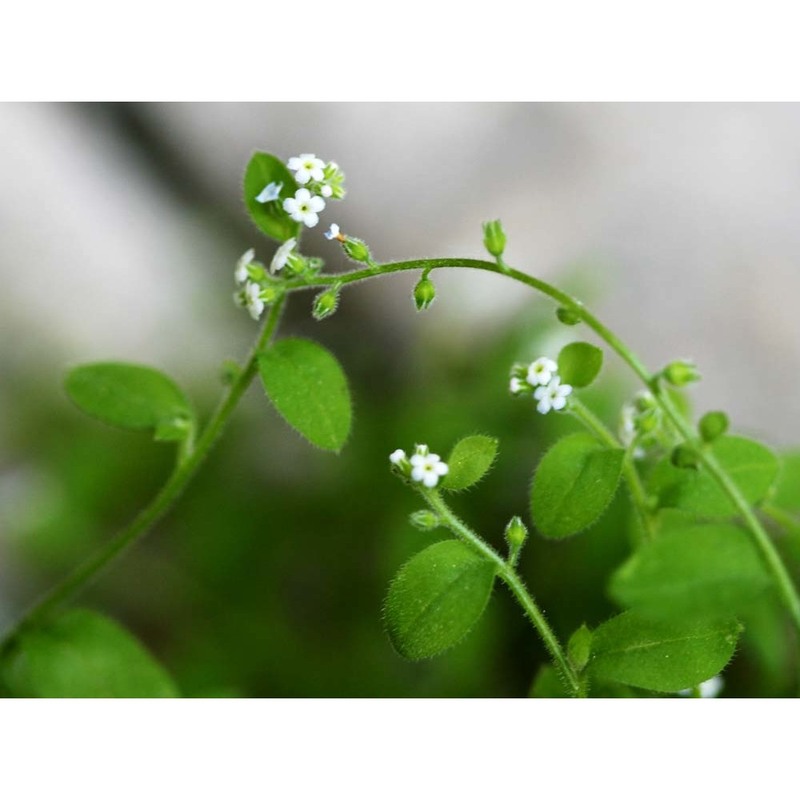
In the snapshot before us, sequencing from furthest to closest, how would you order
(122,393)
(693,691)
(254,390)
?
(254,390) → (122,393) → (693,691)

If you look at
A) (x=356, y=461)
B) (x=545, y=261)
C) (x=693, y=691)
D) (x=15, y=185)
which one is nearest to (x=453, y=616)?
(x=693, y=691)

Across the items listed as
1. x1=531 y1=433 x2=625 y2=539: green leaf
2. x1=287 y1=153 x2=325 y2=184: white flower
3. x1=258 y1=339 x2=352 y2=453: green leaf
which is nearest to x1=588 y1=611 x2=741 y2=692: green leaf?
x1=531 y1=433 x2=625 y2=539: green leaf

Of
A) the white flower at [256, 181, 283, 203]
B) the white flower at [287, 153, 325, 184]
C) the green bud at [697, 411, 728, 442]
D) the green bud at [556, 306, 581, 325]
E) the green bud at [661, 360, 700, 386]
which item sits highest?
the white flower at [287, 153, 325, 184]

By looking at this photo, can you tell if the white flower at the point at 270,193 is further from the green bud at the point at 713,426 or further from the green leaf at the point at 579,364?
the green bud at the point at 713,426

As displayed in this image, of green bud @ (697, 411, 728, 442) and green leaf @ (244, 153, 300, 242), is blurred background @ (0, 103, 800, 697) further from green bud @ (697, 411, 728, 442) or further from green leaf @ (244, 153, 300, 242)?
green bud @ (697, 411, 728, 442)

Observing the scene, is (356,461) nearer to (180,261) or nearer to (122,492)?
(122,492)

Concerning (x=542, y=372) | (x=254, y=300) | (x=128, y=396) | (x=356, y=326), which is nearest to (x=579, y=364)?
(x=542, y=372)
